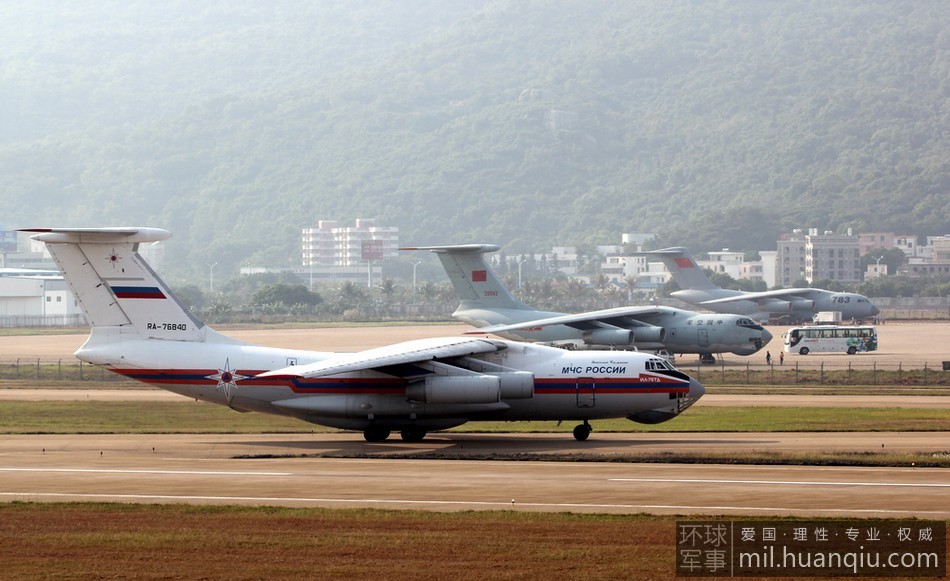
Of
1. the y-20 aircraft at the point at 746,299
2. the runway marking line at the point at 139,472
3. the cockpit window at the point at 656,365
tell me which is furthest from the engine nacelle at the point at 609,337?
the runway marking line at the point at 139,472

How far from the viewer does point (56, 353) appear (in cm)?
7575

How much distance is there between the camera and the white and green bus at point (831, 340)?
74812 millimetres

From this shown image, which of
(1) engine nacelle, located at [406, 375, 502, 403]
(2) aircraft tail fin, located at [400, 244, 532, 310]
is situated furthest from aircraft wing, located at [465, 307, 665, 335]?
(1) engine nacelle, located at [406, 375, 502, 403]

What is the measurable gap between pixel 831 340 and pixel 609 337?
68.0ft

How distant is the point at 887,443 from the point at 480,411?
393 inches

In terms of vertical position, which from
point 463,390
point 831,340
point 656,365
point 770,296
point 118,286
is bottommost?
point 831,340

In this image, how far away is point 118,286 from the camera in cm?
3309

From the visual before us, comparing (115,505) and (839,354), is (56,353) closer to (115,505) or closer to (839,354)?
(839,354)

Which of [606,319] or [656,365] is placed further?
[606,319]

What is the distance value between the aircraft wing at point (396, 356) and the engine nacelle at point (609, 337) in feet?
88.5

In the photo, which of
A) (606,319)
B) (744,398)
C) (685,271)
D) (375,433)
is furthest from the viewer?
(685,271)

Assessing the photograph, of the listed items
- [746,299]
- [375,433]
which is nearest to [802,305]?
[746,299]

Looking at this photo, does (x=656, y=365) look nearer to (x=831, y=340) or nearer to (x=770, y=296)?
(x=831, y=340)

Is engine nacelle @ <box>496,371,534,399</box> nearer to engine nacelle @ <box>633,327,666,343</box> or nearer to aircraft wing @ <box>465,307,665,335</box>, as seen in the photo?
aircraft wing @ <box>465,307,665,335</box>
